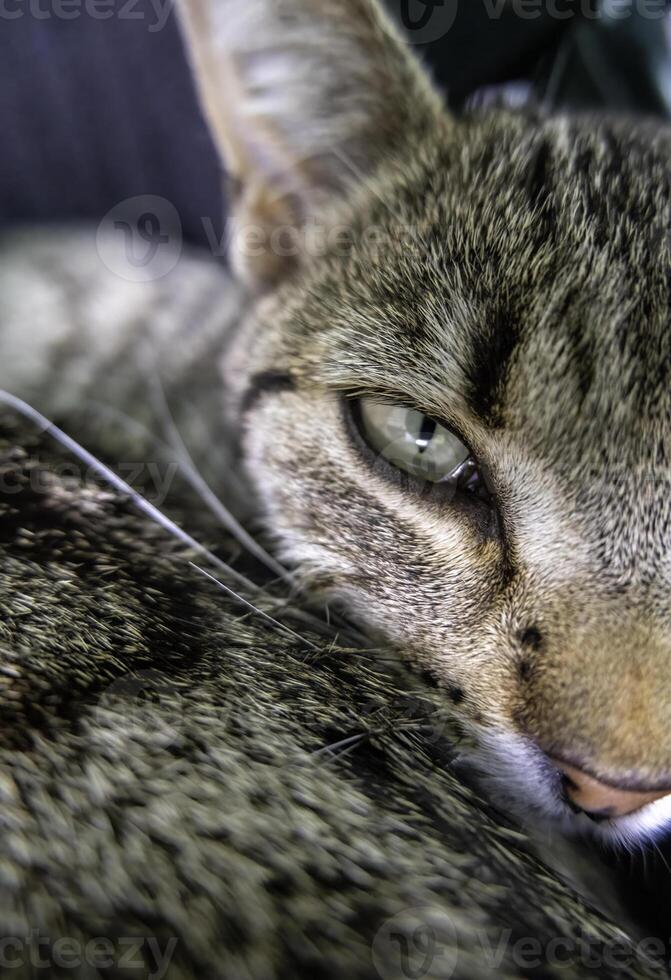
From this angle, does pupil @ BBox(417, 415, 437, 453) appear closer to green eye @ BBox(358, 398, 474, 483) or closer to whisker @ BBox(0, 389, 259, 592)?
green eye @ BBox(358, 398, 474, 483)

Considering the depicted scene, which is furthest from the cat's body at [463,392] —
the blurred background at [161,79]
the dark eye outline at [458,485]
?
the blurred background at [161,79]

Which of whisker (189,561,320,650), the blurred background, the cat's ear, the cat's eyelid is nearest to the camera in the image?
whisker (189,561,320,650)

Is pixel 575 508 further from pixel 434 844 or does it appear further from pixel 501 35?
pixel 501 35

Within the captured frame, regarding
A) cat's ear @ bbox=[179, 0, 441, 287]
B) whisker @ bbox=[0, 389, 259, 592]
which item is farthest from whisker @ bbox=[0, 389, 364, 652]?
cat's ear @ bbox=[179, 0, 441, 287]

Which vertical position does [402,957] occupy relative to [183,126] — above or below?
below

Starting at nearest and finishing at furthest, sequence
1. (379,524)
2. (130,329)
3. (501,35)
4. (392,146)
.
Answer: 1. (379,524)
2. (392,146)
3. (501,35)
4. (130,329)

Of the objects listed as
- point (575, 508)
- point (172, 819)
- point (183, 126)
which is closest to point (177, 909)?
point (172, 819)

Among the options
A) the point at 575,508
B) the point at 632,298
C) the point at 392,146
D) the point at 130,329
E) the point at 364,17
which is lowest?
the point at 130,329

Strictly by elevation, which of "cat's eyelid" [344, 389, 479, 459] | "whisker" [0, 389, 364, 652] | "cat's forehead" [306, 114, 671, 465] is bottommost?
"whisker" [0, 389, 364, 652]

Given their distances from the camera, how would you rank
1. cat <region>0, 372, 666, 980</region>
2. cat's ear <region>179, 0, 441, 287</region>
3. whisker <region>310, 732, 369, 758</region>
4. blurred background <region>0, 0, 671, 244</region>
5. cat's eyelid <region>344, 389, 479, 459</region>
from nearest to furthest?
cat <region>0, 372, 666, 980</region>, whisker <region>310, 732, 369, 758</region>, cat's eyelid <region>344, 389, 479, 459</region>, cat's ear <region>179, 0, 441, 287</region>, blurred background <region>0, 0, 671, 244</region>
